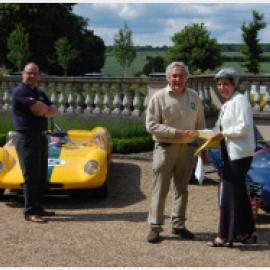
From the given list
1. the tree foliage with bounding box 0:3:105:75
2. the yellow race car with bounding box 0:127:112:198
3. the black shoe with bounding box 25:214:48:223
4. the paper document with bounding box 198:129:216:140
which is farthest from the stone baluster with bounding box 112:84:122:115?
the tree foliage with bounding box 0:3:105:75

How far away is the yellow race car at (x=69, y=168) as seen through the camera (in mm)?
8242

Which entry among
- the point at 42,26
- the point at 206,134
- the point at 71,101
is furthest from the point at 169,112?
the point at 42,26

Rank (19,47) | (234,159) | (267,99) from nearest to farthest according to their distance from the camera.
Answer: (234,159)
(267,99)
(19,47)

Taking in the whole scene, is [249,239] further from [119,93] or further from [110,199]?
[119,93]

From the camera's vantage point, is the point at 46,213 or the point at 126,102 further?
the point at 126,102

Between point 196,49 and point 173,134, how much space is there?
143 feet

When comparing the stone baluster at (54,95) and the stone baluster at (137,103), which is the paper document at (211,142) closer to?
the stone baluster at (137,103)

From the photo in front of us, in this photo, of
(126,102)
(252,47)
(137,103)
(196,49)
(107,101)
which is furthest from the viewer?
(196,49)

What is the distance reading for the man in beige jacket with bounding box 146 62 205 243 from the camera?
20.3ft

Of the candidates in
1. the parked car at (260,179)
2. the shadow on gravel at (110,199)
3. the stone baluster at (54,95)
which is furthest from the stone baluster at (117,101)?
the parked car at (260,179)

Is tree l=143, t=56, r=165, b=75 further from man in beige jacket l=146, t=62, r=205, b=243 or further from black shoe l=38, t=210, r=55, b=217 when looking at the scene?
man in beige jacket l=146, t=62, r=205, b=243

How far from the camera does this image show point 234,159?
597cm

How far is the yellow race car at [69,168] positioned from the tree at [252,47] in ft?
104

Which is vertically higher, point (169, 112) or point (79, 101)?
point (169, 112)
